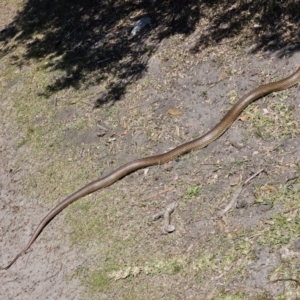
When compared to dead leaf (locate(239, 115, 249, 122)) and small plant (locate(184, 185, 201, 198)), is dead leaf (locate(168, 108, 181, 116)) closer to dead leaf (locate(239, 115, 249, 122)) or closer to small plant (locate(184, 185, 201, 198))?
dead leaf (locate(239, 115, 249, 122))

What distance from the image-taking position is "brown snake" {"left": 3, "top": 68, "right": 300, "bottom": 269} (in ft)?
22.2

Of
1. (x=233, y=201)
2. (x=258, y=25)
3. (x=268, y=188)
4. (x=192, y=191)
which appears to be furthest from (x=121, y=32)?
(x=268, y=188)

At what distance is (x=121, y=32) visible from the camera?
945cm

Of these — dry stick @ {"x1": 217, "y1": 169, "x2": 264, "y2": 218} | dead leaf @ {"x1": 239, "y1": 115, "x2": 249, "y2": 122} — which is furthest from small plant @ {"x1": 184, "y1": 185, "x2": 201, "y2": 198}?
dead leaf @ {"x1": 239, "y1": 115, "x2": 249, "y2": 122}

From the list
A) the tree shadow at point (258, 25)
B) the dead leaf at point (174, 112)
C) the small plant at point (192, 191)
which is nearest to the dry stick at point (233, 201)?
the small plant at point (192, 191)

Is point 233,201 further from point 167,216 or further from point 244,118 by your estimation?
point 244,118

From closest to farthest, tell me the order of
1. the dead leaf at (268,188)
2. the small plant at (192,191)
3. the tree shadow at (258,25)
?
1. the dead leaf at (268,188)
2. the small plant at (192,191)
3. the tree shadow at (258,25)

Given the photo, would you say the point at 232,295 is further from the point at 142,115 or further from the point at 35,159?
the point at 35,159

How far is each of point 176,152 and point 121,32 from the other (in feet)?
11.2

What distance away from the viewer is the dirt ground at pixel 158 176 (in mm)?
5441

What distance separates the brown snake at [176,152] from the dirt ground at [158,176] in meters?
0.08

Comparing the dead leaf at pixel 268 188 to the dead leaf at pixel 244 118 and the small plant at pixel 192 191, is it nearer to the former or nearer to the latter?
the small plant at pixel 192 191

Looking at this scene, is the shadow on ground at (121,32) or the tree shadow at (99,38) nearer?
the shadow on ground at (121,32)

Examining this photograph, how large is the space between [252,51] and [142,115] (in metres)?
1.71
